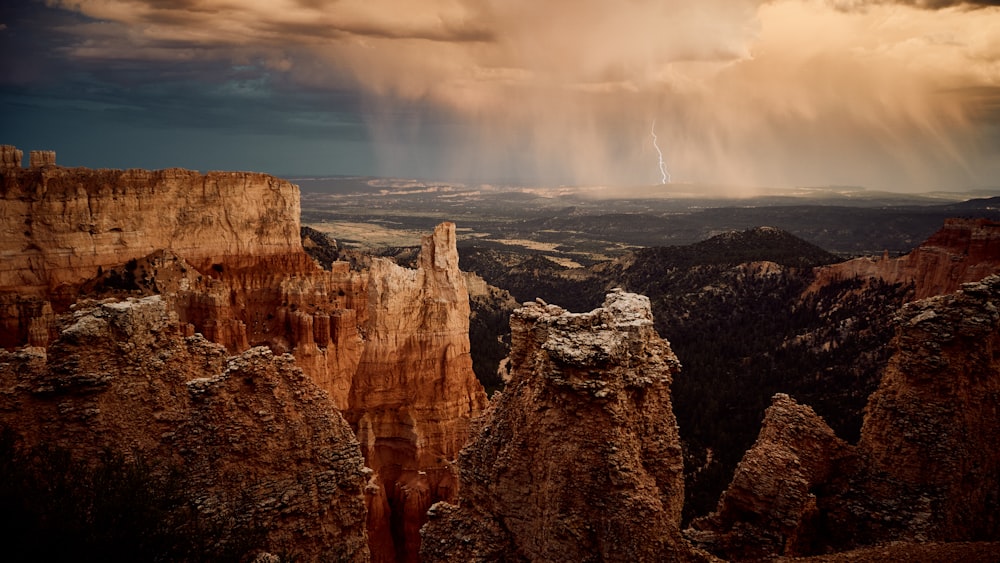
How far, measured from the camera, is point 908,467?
517 inches

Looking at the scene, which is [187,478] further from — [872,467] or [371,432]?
[371,432]

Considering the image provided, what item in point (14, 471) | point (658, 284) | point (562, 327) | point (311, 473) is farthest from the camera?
point (658, 284)

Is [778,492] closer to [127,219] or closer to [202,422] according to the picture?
[202,422]

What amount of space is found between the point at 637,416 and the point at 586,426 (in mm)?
1452

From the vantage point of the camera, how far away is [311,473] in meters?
13.2

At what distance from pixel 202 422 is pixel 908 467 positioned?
1388cm

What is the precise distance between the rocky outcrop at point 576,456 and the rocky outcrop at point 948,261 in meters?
35.1

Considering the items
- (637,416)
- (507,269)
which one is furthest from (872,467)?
(507,269)

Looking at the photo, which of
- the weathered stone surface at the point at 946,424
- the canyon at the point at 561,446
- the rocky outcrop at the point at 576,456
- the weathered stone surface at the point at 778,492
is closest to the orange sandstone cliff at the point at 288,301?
the canyon at the point at 561,446

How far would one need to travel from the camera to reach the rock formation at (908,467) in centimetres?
1266

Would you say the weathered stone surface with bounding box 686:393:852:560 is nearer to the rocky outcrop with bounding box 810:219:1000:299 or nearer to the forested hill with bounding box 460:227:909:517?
the forested hill with bounding box 460:227:909:517

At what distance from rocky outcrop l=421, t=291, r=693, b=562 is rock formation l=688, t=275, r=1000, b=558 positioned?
1662 millimetres

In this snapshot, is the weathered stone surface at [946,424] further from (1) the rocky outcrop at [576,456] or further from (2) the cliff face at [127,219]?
(2) the cliff face at [127,219]

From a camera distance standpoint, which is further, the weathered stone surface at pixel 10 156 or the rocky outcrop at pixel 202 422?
the weathered stone surface at pixel 10 156
